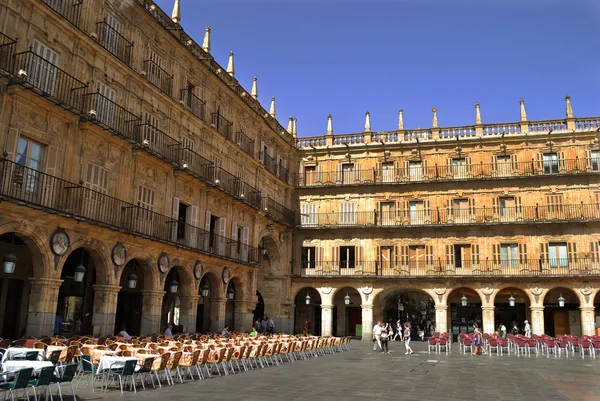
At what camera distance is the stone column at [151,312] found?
20438 millimetres

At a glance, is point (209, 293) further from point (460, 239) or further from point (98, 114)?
point (460, 239)

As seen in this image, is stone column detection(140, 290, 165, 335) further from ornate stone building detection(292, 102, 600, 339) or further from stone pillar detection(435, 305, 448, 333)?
stone pillar detection(435, 305, 448, 333)

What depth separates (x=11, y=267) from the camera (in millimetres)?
14391

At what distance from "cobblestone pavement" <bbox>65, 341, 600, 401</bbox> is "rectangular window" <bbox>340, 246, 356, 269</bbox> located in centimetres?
1503

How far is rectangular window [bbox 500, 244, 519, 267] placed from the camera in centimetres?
3281

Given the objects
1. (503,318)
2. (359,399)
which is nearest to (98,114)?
(359,399)

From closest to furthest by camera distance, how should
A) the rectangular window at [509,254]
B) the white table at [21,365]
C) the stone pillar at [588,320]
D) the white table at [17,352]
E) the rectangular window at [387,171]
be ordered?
1. the white table at [21,365]
2. the white table at [17,352]
3. the stone pillar at [588,320]
4. the rectangular window at [509,254]
5. the rectangular window at [387,171]

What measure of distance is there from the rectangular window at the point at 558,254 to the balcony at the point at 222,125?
67.5ft

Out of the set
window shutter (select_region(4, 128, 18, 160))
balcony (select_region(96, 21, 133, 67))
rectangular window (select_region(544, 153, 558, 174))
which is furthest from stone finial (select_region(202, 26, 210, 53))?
rectangular window (select_region(544, 153, 558, 174))

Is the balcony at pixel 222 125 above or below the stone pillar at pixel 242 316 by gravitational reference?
above

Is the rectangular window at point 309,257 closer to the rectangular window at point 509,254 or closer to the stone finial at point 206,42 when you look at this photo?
the rectangular window at point 509,254

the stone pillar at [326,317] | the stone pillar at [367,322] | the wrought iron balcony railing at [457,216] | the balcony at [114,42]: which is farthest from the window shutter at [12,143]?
the stone pillar at [367,322]

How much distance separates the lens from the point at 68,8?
17.3 metres

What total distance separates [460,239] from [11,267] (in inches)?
1051
